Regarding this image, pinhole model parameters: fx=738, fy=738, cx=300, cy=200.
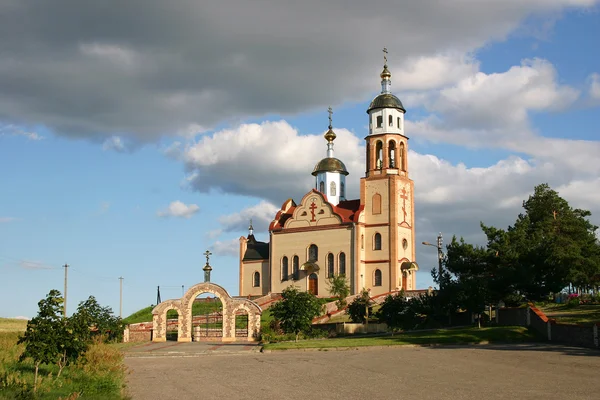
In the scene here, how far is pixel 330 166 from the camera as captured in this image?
72.2 m

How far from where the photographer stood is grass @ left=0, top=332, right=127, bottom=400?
1598 cm

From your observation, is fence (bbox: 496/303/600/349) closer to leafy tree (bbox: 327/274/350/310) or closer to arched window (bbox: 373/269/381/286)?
leafy tree (bbox: 327/274/350/310)

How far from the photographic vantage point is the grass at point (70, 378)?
15984mm

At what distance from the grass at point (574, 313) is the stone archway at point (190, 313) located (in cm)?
1657

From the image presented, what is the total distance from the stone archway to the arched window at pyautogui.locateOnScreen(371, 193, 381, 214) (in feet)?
73.6

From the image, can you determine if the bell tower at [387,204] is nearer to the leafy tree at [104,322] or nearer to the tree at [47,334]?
the leafy tree at [104,322]

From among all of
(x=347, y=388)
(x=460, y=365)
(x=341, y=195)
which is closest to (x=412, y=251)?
(x=341, y=195)

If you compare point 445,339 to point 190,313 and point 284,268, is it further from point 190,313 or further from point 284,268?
point 284,268

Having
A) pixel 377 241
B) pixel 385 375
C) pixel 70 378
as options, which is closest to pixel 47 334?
pixel 70 378

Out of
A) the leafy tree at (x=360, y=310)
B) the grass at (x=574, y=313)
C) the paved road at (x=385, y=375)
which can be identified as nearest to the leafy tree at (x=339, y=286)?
the leafy tree at (x=360, y=310)

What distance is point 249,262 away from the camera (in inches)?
2800

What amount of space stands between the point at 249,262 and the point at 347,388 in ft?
176

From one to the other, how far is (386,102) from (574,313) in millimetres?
30325

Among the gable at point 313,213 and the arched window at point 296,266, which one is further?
the arched window at point 296,266
